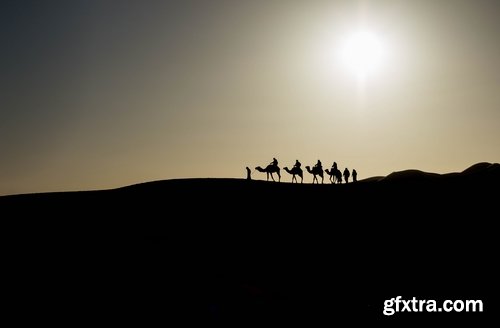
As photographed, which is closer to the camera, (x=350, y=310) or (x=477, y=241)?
(x=350, y=310)

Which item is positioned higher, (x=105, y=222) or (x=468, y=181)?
(x=468, y=181)

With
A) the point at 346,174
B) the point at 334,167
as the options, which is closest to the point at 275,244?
the point at 334,167

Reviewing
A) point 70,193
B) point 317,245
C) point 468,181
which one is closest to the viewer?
point 317,245

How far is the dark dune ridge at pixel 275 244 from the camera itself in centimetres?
1419

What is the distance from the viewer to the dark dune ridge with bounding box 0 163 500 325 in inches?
559

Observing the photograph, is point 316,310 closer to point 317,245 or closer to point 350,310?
point 350,310

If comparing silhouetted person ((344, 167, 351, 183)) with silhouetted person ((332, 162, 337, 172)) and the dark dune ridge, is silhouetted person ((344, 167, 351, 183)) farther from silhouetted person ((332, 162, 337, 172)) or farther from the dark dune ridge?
the dark dune ridge

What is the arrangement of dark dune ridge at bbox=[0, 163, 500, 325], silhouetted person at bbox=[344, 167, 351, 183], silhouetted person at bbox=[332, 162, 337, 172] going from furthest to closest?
silhouetted person at bbox=[344, 167, 351, 183] < silhouetted person at bbox=[332, 162, 337, 172] < dark dune ridge at bbox=[0, 163, 500, 325]

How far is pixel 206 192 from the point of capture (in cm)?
3603

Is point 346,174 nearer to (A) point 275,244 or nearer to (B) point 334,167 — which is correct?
(B) point 334,167

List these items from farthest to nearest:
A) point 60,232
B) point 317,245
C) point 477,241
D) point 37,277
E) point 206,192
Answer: point 206,192 < point 60,232 < point 317,245 < point 477,241 < point 37,277

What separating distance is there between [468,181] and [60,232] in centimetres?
2505

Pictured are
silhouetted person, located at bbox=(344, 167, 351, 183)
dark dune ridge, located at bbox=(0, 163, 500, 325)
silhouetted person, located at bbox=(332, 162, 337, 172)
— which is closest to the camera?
dark dune ridge, located at bbox=(0, 163, 500, 325)

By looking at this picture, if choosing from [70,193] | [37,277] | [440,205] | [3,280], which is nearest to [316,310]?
[37,277]
